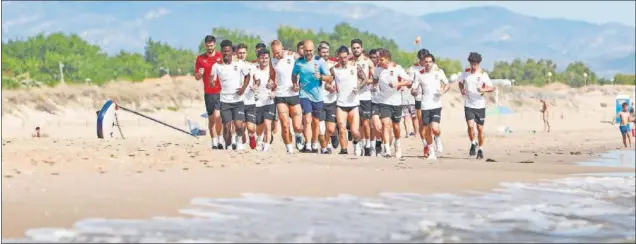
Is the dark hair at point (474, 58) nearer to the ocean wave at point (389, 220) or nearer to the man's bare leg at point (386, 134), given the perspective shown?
the man's bare leg at point (386, 134)

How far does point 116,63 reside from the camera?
11481 cm

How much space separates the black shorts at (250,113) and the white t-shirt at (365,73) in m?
1.52

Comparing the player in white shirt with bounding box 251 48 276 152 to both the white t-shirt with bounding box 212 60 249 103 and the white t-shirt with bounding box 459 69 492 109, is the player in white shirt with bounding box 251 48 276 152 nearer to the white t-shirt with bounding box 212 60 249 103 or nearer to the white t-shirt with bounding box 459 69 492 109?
the white t-shirt with bounding box 212 60 249 103

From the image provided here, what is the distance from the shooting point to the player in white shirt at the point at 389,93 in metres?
17.0

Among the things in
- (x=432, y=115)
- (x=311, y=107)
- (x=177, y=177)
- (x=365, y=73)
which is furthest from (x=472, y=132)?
(x=177, y=177)

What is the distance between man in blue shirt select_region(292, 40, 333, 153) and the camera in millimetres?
16891

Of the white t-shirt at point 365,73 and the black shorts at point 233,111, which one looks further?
the black shorts at point 233,111

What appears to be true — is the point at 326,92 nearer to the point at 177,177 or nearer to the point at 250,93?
the point at 250,93

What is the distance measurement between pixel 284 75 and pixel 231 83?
72 centimetres

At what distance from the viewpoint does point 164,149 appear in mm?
16781

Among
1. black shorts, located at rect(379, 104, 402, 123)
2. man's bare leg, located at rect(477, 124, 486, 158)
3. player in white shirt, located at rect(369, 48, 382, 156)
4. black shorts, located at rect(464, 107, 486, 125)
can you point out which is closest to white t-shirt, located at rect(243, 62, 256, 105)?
player in white shirt, located at rect(369, 48, 382, 156)

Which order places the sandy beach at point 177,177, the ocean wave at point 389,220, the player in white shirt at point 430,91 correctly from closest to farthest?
1. the ocean wave at point 389,220
2. the sandy beach at point 177,177
3. the player in white shirt at point 430,91

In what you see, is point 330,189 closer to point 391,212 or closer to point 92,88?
point 391,212

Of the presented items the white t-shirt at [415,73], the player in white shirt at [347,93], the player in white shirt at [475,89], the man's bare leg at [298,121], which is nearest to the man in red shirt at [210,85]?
the man's bare leg at [298,121]
